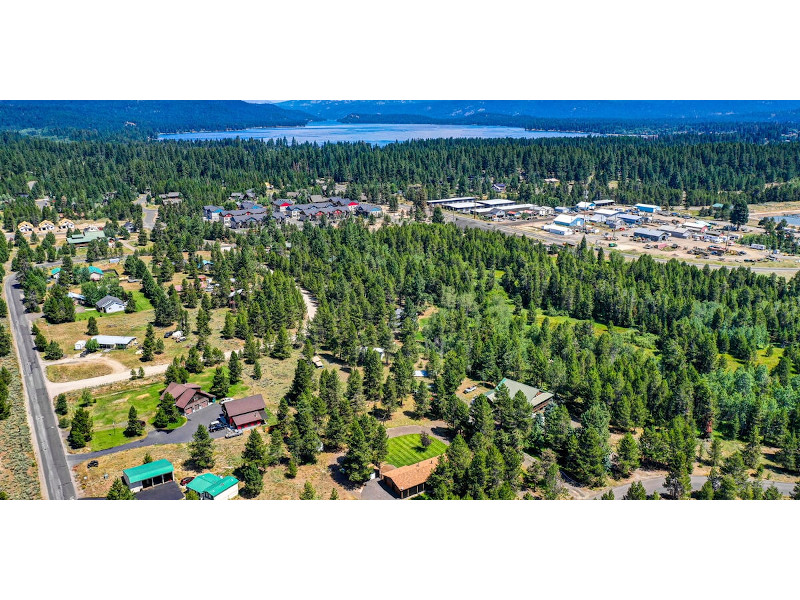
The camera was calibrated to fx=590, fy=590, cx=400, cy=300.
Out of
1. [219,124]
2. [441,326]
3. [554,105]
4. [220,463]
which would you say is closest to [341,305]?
[441,326]

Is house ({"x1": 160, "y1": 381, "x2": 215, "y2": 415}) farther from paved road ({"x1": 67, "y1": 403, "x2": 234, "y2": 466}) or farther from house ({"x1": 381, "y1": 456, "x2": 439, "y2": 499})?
house ({"x1": 381, "y1": 456, "x2": 439, "y2": 499})

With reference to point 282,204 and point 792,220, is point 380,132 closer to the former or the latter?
point 282,204

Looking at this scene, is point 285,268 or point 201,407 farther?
point 285,268

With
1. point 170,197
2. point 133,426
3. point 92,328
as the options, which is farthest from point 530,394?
point 170,197

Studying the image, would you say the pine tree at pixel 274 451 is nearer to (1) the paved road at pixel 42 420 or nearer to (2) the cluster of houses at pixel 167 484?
(2) the cluster of houses at pixel 167 484

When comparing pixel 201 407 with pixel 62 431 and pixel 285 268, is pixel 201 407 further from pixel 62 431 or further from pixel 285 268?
pixel 285 268

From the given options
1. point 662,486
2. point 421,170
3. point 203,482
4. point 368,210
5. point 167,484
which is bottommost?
point 662,486
